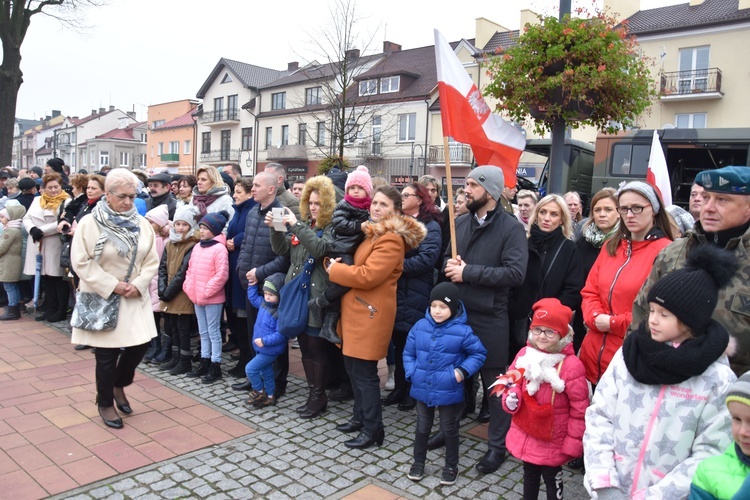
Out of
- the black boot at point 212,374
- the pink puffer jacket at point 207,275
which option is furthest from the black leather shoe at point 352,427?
the pink puffer jacket at point 207,275

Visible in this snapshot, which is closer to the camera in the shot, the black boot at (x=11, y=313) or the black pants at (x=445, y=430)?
the black pants at (x=445, y=430)

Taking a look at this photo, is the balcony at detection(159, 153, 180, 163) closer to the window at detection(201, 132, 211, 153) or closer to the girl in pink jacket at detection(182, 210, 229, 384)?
the window at detection(201, 132, 211, 153)

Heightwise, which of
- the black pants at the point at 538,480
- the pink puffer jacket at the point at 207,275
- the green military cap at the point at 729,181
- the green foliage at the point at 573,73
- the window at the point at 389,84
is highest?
the window at the point at 389,84

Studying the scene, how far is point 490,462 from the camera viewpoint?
→ 157 inches

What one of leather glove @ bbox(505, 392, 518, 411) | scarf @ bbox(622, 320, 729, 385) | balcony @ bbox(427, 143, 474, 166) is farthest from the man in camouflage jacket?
balcony @ bbox(427, 143, 474, 166)

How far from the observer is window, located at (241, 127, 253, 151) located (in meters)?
46.8

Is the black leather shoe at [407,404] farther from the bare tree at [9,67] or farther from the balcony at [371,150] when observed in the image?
the balcony at [371,150]

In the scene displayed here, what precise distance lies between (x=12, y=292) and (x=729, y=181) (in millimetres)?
9082

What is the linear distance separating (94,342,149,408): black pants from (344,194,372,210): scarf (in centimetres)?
211

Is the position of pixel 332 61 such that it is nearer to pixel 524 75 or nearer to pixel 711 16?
pixel 524 75

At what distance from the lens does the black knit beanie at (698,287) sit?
7.77 ft

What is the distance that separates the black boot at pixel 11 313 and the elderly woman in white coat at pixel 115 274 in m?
4.54

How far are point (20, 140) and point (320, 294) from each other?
10672 cm

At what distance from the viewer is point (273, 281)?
202 inches
